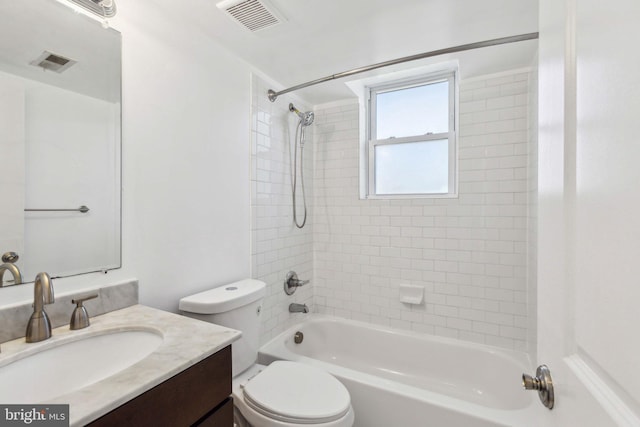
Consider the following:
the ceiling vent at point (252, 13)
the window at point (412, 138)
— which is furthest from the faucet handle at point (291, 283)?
the ceiling vent at point (252, 13)

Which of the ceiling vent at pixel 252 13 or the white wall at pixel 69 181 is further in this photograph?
the ceiling vent at pixel 252 13

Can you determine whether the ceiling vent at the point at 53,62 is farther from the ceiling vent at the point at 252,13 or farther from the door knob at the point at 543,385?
the door knob at the point at 543,385

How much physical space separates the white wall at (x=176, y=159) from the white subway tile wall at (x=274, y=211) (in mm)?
133

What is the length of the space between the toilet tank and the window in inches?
55.9

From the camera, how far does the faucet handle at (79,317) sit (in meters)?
0.97

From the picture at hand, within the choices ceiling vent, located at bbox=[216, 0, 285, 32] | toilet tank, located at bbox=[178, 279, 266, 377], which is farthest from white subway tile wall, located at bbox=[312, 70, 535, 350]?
ceiling vent, located at bbox=[216, 0, 285, 32]

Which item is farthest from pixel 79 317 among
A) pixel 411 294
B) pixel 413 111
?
pixel 413 111

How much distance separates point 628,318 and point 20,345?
135 cm

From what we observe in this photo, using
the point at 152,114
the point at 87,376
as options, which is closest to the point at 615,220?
the point at 87,376

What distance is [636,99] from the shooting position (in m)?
0.30

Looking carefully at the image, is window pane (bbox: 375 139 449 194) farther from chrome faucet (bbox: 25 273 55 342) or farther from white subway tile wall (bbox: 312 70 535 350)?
chrome faucet (bbox: 25 273 55 342)

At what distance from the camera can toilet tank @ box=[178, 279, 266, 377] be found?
4.50ft

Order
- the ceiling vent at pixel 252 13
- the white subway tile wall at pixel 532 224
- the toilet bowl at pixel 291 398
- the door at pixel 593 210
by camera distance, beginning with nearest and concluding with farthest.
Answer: the door at pixel 593 210 → the toilet bowl at pixel 291 398 → the ceiling vent at pixel 252 13 → the white subway tile wall at pixel 532 224

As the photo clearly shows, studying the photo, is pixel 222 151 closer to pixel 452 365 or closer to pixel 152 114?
pixel 152 114
